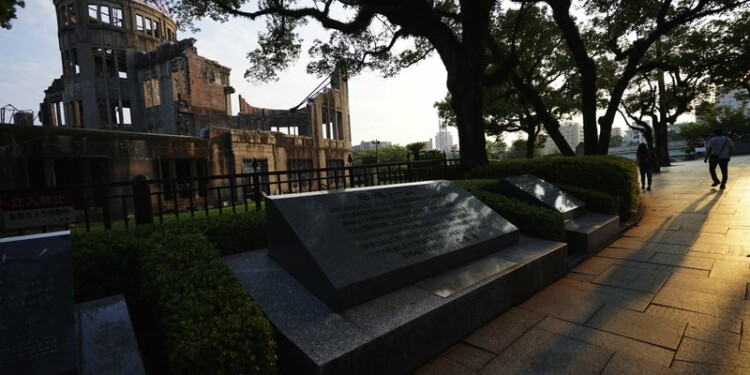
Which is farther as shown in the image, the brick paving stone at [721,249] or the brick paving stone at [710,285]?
the brick paving stone at [721,249]

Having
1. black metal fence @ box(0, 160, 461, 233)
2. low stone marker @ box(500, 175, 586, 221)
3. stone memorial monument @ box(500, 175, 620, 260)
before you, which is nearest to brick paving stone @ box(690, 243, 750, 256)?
stone memorial monument @ box(500, 175, 620, 260)

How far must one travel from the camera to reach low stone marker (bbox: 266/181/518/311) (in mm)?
2969

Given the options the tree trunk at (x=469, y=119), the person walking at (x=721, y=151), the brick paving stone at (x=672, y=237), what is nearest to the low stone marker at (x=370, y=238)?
the brick paving stone at (x=672, y=237)

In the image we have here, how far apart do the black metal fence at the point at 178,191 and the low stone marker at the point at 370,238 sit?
217cm

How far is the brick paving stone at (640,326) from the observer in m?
2.87

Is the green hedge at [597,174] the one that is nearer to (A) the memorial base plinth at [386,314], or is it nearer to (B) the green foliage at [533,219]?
(B) the green foliage at [533,219]

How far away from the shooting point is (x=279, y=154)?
23.2m

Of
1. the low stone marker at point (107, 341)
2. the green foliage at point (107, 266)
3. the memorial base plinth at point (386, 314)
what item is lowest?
the memorial base plinth at point (386, 314)

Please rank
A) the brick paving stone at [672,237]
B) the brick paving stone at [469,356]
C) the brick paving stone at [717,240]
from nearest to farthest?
the brick paving stone at [469,356]
the brick paving stone at [717,240]
the brick paving stone at [672,237]

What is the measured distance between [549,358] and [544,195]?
4.11 metres

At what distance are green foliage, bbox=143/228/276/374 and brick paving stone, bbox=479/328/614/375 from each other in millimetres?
1691

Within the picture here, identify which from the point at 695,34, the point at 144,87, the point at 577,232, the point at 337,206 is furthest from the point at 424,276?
the point at 144,87

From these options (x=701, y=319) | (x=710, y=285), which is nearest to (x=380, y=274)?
(x=701, y=319)

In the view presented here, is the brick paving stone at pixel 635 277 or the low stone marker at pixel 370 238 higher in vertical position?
the low stone marker at pixel 370 238
